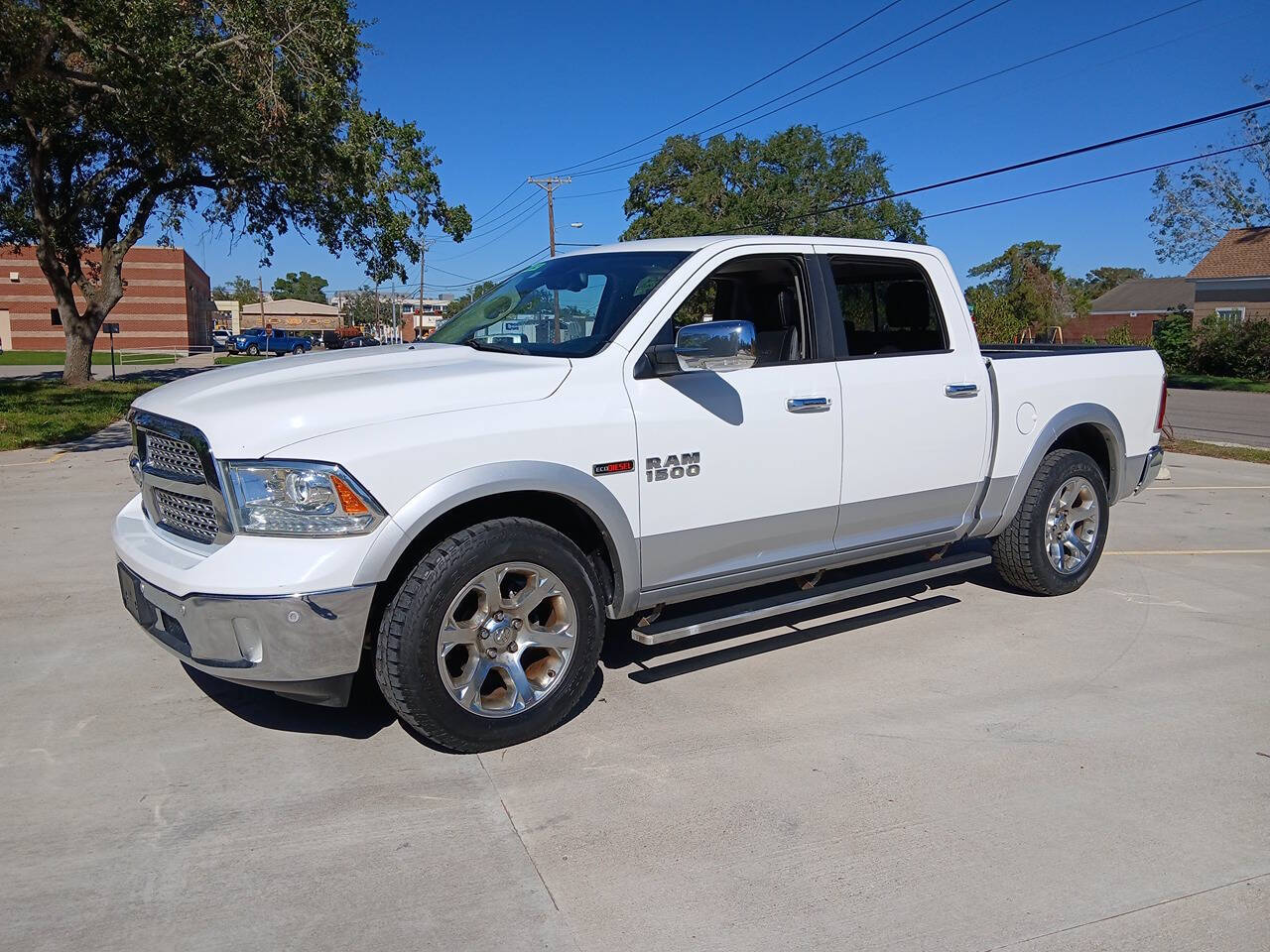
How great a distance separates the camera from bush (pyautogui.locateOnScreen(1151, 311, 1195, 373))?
38.6 meters

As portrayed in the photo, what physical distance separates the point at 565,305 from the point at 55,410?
15.7 m

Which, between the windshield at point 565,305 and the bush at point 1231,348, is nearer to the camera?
the windshield at point 565,305

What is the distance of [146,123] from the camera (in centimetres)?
1535

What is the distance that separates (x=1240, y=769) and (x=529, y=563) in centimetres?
288

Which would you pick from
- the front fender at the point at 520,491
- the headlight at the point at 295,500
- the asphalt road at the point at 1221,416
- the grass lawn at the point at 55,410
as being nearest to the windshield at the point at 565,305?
the front fender at the point at 520,491

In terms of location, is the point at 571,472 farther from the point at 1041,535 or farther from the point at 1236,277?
the point at 1236,277

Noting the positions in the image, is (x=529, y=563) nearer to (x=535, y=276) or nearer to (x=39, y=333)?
(x=535, y=276)

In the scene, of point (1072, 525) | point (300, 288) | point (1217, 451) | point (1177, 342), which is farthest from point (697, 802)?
point (300, 288)

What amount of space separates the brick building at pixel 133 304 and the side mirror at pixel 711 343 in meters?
68.2

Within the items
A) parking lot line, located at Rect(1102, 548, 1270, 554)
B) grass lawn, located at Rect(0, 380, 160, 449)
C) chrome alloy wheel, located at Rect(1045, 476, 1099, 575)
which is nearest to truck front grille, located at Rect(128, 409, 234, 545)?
chrome alloy wheel, located at Rect(1045, 476, 1099, 575)

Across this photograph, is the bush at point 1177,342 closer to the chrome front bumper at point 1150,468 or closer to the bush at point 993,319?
the bush at point 993,319

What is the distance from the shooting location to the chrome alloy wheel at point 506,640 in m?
3.79

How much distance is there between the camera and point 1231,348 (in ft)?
120

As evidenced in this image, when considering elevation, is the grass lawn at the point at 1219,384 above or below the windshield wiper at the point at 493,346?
below
